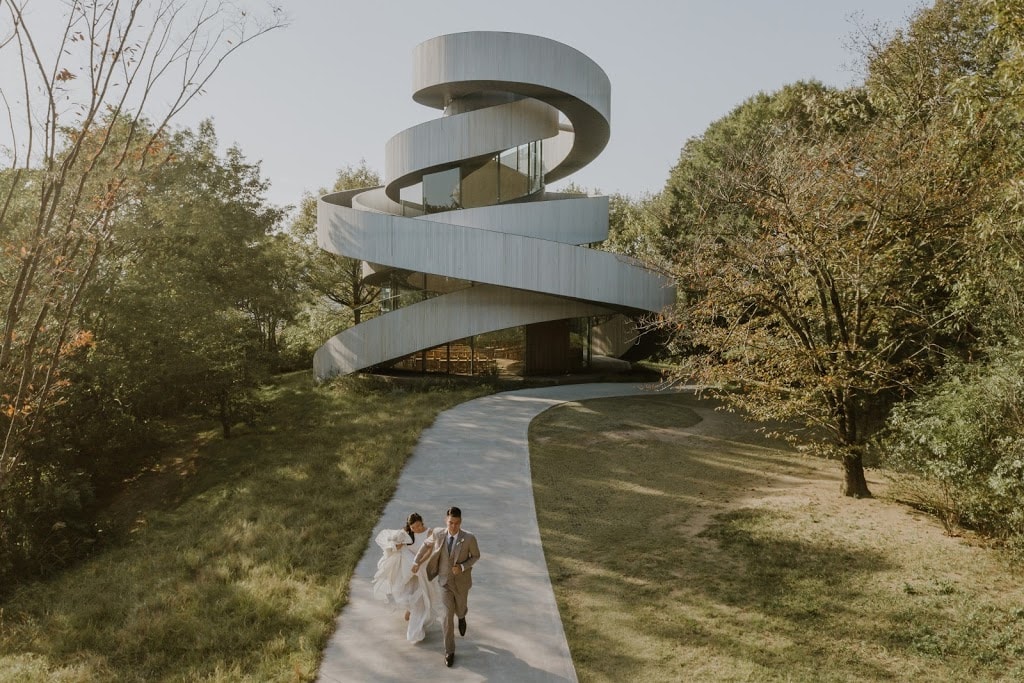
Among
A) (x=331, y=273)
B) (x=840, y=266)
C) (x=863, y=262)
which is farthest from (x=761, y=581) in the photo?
(x=331, y=273)

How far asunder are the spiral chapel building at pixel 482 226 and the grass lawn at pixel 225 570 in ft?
15.5

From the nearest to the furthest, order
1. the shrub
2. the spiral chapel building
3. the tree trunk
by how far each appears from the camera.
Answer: the shrub, the tree trunk, the spiral chapel building

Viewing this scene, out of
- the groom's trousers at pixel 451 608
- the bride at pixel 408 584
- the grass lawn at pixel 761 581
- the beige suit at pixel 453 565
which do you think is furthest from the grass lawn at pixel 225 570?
the grass lawn at pixel 761 581

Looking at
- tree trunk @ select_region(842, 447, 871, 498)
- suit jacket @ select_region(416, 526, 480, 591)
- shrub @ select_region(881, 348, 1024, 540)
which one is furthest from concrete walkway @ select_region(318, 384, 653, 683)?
shrub @ select_region(881, 348, 1024, 540)

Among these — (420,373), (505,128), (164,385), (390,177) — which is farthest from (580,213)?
(164,385)

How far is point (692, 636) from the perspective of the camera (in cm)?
675

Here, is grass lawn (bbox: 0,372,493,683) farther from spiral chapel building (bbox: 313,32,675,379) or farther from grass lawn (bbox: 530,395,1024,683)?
spiral chapel building (bbox: 313,32,675,379)

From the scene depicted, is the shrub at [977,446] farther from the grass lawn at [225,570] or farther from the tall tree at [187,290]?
the tall tree at [187,290]

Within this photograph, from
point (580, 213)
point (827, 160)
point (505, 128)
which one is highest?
point (505, 128)

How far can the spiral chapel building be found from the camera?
Answer: 19.4 metres

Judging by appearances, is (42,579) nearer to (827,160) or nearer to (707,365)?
(707,365)

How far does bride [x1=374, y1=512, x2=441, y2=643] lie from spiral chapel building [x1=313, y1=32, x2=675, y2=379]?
12815mm

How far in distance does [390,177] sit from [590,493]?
14.4 m

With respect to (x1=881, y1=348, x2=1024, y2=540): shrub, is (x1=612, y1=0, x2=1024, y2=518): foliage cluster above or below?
above
